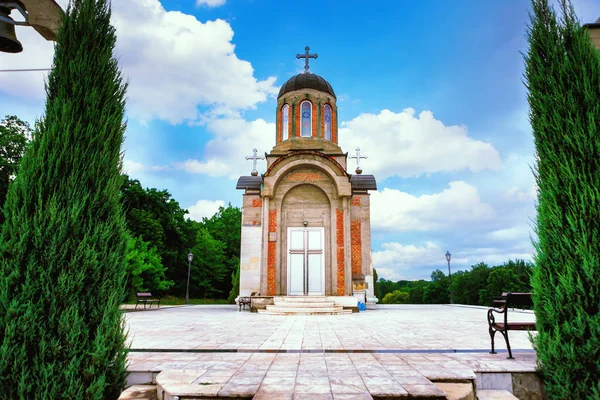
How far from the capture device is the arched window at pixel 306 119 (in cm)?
2000

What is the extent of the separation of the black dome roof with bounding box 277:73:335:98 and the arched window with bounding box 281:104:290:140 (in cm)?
92

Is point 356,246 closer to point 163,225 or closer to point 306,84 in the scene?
point 306,84

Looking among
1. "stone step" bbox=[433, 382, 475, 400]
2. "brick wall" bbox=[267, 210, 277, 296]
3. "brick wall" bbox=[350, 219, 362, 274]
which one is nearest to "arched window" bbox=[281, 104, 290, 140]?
"brick wall" bbox=[267, 210, 277, 296]

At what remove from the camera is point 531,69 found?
14.5 ft

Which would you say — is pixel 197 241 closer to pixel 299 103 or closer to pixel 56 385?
pixel 299 103

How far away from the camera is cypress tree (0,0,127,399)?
11.0ft

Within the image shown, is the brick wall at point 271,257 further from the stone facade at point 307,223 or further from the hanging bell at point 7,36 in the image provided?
the hanging bell at point 7,36

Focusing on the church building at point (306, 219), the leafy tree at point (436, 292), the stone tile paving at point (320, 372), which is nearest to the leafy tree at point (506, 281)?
the leafy tree at point (436, 292)

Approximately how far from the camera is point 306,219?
18.0 meters

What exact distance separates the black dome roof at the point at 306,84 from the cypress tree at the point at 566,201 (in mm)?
16395

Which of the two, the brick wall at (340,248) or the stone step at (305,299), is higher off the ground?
the brick wall at (340,248)

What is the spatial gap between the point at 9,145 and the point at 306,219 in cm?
1682

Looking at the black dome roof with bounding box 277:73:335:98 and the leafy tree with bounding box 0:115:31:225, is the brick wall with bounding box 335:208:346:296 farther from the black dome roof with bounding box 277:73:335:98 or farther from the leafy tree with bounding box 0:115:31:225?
the leafy tree with bounding box 0:115:31:225

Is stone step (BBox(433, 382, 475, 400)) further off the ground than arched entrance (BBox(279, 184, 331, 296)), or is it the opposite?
arched entrance (BBox(279, 184, 331, 296))
